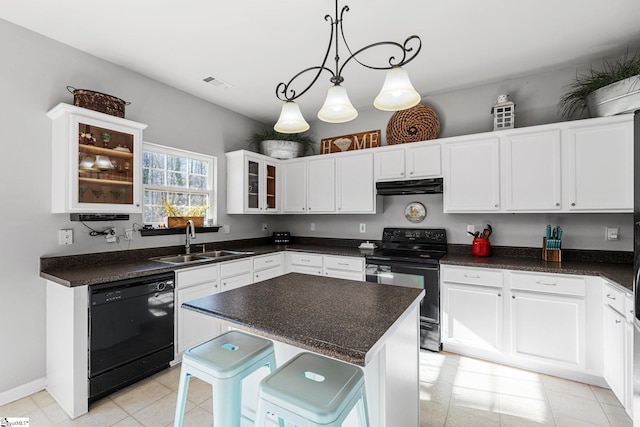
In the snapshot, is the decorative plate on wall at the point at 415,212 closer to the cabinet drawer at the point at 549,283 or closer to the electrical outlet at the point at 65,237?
the cabinet drawer at the point at 549,283

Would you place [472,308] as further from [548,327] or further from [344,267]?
[344,267]

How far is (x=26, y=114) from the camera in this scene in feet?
7.36

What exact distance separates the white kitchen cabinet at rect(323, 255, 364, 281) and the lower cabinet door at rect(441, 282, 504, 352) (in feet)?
2.92

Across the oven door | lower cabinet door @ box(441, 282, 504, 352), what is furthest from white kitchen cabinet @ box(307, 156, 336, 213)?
lower cabinet door @ box(441, 282, 504, 352)

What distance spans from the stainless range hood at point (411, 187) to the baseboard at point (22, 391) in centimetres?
346

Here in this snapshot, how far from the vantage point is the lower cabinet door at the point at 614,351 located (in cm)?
197

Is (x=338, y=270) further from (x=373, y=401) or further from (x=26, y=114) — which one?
(x=26, y=114)

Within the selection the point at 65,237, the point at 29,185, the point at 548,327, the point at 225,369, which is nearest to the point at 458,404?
the point at 548,327

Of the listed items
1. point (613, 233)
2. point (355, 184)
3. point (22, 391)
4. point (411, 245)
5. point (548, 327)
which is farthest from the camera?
point (355, 184)

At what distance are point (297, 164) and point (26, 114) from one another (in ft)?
8.80

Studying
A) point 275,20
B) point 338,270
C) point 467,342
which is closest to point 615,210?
point 467,342

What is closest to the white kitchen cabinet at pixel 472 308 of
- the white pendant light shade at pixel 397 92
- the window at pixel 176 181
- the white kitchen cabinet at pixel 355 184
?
the white kitchen cabinet at pixel 355 184

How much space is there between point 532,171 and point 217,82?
10.5 feet

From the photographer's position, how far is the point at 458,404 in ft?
6.93
